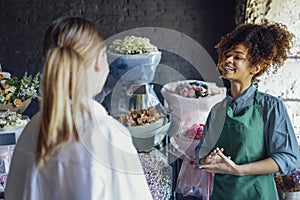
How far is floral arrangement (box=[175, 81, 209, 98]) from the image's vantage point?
94.1 inches

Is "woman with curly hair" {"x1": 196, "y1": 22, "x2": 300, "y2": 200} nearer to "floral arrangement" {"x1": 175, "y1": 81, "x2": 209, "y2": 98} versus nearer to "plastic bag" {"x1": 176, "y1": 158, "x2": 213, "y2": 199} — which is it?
"plastic bag" {"x1": 176, "y1": 158, "x2": 213, "y2": 199}

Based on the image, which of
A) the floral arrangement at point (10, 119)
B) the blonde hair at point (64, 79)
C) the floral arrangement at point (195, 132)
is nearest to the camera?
the blonde hair at point (64, 79)

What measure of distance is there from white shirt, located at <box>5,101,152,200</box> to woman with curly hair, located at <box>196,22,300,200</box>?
1.71 feet

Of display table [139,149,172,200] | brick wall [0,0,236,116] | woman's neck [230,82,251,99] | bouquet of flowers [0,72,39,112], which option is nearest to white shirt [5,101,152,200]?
woman's neck [230,82,251,99]

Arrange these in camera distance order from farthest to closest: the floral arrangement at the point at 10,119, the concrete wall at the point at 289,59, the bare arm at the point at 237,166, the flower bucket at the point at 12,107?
the concrete wall at the point at 289,59, the flower bucket at the point at 12,107, the floral arrangement at the point at 10,119, the bare arm at the point at 237,166

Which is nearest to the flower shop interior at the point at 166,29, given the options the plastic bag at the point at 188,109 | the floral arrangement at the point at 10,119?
the plastic bag at the point at 188,109

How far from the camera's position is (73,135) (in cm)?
88

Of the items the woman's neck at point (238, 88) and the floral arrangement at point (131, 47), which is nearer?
the woman's neck at point (238, 88)

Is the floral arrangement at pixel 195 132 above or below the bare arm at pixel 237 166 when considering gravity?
below

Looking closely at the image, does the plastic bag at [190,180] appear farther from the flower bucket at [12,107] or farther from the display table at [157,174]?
the flower bucket at [12,107]

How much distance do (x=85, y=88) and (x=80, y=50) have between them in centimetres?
9

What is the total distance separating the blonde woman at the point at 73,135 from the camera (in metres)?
0.86

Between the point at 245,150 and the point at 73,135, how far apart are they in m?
0.71

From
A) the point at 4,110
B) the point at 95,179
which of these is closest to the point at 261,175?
the point at 95,179
